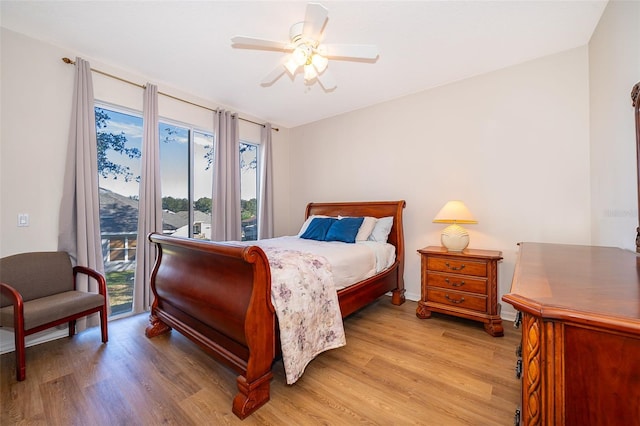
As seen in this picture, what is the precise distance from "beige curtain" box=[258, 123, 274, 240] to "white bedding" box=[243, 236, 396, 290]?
1345mm

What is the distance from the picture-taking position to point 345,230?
327cm

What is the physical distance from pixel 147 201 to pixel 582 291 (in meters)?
3.53

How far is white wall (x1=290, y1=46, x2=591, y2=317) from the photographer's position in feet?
8.25

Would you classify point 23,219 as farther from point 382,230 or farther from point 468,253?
point 468,253

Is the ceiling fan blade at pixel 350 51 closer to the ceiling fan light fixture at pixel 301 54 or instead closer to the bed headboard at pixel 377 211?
the ceiling fan light fixture at pixel 301 54

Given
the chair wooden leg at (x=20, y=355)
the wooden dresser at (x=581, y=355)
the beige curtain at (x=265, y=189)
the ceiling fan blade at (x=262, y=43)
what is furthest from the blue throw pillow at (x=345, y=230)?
the chair wooden leg at (x=20, y=355)

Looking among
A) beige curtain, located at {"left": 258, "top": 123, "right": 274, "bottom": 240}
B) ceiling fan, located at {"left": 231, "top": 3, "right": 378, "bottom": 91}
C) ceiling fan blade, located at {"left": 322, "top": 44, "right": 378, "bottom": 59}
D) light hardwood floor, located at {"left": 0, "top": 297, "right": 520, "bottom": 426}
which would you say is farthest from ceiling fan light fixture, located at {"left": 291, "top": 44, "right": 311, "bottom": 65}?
beige curtain, located at {"left": 258, "top": 123, "right": 274, "bottom": 240}

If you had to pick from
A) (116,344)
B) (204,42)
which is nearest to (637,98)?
(204,42)

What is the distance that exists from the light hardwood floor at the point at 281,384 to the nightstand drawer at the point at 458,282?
42 centimetres

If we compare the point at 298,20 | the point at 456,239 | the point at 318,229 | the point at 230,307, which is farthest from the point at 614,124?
the point at 230,307

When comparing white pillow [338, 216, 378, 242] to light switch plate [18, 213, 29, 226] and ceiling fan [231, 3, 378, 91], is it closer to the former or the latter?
ceiling fan [231, 3, 378, 91]

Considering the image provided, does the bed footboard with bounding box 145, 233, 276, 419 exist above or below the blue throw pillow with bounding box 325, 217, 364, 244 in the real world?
below

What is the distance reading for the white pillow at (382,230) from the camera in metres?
3.30

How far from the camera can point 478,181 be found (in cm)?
299
